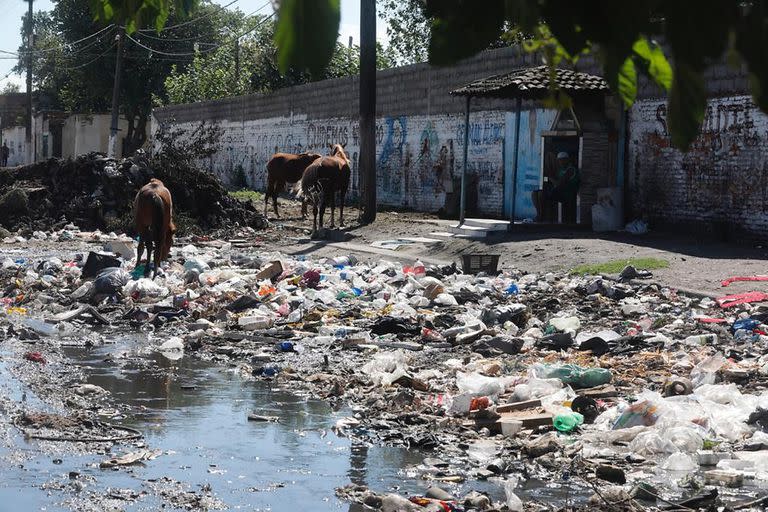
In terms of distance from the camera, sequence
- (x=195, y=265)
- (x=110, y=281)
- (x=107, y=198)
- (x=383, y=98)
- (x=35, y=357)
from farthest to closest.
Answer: (x=383, y=98) → (x=107, y=198) → (x=195, y=265) → (x=110, y=281) → (x=35, y=357)

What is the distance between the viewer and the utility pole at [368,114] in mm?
21094

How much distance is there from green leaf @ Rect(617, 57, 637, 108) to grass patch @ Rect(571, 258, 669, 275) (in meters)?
12.1

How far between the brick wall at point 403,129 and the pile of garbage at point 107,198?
3165 mm

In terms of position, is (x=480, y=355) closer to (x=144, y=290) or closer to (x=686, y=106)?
(x=144, y=290)

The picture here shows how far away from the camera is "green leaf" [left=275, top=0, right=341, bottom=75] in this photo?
5.47 feet

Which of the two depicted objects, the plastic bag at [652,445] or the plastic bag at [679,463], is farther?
the plastic bag at [652,445]

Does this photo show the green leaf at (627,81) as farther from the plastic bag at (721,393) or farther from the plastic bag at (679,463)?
the plastic bag at (721,393)

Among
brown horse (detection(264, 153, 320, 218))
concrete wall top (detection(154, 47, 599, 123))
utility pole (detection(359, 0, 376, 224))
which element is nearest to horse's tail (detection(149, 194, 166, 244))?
concrete wall top (detection(154, 47, 599, 123))

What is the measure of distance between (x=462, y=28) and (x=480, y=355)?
7829 mm

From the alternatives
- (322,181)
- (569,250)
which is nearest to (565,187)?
(569,250)

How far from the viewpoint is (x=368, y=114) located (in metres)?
21.6

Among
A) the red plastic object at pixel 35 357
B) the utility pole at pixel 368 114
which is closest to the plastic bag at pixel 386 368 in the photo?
the red plastic object at pixel 35 357

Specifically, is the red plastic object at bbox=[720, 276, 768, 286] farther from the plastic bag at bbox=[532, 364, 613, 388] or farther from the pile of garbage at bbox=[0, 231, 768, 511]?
the plastic bag at bbox=[532, 364, 613, 388]

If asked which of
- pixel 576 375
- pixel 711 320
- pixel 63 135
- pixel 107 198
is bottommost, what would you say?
pixel 576 375
